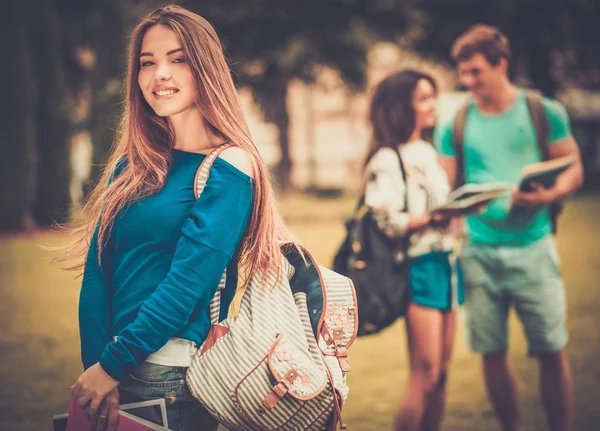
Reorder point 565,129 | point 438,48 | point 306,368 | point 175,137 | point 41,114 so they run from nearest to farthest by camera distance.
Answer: point 306,368, point 175,137, point 565,129, point 41,114, point 438,48

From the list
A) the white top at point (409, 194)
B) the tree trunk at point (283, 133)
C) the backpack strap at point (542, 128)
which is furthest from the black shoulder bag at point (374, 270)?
the tree trunk at point (283, 133)

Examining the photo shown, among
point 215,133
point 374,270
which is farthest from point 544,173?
point 215,133

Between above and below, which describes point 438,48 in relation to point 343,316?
above

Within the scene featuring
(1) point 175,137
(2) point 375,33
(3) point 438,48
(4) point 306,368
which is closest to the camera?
(4) point 306,368

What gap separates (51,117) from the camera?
16.1 m

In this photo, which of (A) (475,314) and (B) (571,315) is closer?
(A) (475,314)

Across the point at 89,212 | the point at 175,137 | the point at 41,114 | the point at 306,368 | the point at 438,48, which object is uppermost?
the point at 438,48

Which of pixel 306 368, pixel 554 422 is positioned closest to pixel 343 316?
pixel 306 368

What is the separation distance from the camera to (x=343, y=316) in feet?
7.09

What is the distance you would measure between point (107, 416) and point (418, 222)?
2.23 metres

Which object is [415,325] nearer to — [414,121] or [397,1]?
[414,121]

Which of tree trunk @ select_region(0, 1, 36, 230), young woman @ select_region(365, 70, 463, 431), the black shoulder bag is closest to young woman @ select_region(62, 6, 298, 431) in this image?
the black shoulder bag

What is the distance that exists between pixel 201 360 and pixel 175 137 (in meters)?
0.70

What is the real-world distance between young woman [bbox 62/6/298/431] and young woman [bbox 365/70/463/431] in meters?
1.73
